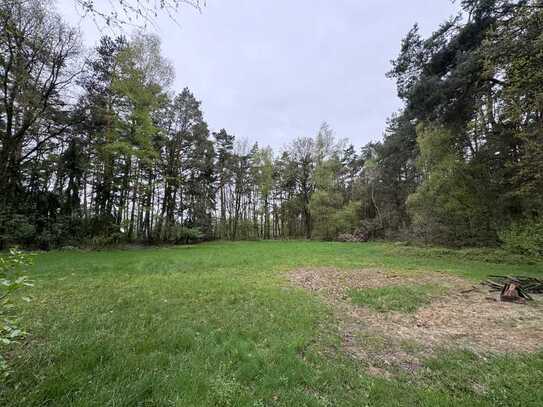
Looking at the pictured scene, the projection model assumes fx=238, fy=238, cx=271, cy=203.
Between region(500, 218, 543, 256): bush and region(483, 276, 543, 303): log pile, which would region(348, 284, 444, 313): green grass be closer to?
region(483, 276, 543, 303): log pile

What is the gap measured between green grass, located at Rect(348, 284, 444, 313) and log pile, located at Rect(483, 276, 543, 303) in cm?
133

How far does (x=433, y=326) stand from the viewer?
4.41 metres

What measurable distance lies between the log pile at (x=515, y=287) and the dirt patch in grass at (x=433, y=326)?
28 centimetres

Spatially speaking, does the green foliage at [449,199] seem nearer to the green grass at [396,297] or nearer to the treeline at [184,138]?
the treeline at [184,138]

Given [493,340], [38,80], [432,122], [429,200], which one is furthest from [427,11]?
[38,80]

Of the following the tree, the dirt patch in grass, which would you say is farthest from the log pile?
the tree

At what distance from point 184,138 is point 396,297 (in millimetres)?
23371

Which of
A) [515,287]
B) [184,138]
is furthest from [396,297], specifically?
[184,138]

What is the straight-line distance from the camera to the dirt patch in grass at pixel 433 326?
11.3 feet

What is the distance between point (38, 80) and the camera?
1277cm

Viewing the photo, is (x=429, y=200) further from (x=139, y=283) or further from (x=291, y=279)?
(x=139, y=283)

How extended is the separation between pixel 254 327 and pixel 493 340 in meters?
3.85

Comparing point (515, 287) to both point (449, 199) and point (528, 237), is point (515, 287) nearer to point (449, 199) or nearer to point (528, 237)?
point (528, 237)

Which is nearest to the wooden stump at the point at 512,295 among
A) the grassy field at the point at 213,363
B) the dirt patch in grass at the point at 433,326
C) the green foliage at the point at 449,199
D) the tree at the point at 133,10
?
the dirt patch in grass at the point at 433,326
